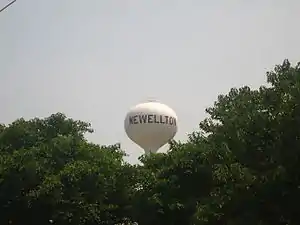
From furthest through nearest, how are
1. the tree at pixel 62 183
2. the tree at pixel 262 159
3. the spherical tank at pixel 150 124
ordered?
1. the spherical tank at pixel 150 124
2. the tree at pixel 62 183
3. the tree at pixel 262 159

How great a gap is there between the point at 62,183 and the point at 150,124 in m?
13.9

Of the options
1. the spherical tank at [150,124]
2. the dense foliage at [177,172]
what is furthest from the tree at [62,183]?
the spherical tank at [150,124]

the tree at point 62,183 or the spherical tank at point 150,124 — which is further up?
the spherical tank at point 150,124

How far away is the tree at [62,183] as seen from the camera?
23.0m

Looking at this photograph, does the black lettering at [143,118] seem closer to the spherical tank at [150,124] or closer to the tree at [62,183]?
the spherical tank at [150,124]

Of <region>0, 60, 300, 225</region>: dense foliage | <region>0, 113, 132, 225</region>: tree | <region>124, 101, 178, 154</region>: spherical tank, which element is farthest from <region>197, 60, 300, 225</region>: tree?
<region>124, 101, 178, 154</region>: spherical tank

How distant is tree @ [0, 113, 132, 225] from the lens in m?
23.0

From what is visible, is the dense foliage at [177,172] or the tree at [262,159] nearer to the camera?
the tree at [262,159]

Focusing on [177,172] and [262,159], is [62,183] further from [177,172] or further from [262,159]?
[262,159]

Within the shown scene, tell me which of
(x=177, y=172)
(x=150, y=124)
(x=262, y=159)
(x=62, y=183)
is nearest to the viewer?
(x=262, y=159)

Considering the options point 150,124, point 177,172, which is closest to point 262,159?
point 177,172

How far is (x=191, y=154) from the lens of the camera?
70.4 ft

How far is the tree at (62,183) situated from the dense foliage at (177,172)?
44 millimetres

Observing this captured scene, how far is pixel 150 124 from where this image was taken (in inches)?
1426
